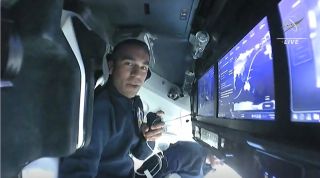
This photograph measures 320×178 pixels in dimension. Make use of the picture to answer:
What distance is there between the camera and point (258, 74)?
1018mm

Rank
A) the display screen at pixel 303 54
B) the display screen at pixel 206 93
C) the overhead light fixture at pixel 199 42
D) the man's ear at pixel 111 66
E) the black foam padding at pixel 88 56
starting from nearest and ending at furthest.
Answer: the display screen at pixel 303 54 < the black foam padding at pixel 88 56 < the man's ear at pixel 111 66 < the display screen at pixel 206 93 < the overhead light fixture at pixel 199 42

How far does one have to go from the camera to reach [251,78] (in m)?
1.08

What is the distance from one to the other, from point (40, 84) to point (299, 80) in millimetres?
627

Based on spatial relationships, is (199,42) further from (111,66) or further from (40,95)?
(40,95)

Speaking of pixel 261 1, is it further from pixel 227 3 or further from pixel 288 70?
pixel 227 3

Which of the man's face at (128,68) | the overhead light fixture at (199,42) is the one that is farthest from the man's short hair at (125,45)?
the overhead light fixture at (199,42)

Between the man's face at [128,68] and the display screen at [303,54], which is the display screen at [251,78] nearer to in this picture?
the display screen at [303,54]

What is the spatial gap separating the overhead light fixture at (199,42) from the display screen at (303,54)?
108 cm

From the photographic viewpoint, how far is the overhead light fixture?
1.93 metres

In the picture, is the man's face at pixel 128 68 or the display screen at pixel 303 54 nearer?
the display screen at pixel 303 54

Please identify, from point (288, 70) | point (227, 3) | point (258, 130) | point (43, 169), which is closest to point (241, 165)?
point (258, 130)

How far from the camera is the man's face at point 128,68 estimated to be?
175 centimetres

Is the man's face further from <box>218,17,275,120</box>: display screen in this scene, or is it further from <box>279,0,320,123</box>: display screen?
<box>279,0,320,123</box>: display screen

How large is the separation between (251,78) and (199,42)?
Result: 3.05 feet
